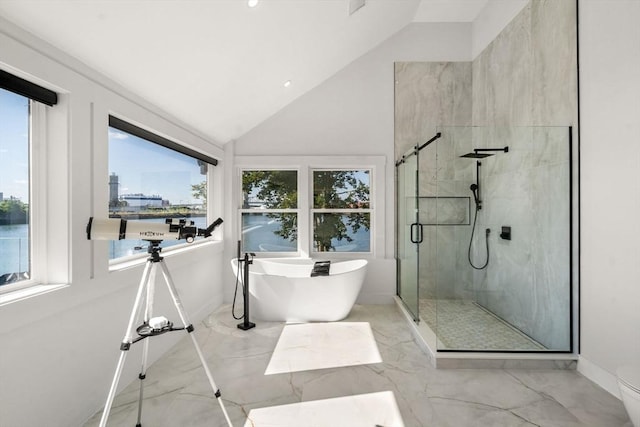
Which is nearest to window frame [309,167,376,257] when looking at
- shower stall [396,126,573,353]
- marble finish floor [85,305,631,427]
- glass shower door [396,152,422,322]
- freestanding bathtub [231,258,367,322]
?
glass shower door [396,152,422,322]

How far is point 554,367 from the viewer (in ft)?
7.90

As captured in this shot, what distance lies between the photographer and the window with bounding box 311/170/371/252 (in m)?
4.21

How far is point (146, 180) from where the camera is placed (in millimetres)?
2631

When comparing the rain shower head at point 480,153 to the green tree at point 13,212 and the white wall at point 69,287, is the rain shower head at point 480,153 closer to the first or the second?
the white wall at point 69,287

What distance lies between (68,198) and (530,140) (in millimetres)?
3268

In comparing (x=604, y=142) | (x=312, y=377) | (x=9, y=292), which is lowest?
(x=312, y=377)

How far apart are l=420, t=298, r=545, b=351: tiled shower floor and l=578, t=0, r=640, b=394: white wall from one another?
1.54ft

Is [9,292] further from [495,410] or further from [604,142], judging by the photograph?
[604,142]

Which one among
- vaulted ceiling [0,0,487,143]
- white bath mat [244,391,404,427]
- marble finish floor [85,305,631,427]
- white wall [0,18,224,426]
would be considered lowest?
white bath mat [244,391,404,427]

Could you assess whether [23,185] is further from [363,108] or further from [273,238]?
[363,108]

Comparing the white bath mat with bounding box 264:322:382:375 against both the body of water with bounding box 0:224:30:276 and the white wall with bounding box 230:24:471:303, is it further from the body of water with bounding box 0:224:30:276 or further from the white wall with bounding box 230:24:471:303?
the body of water with bounding box 0:224:30:276

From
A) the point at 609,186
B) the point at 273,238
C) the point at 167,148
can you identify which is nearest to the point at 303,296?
the point at 273,238

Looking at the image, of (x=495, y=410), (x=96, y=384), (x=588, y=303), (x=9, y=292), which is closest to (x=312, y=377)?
(x=495, y=410)

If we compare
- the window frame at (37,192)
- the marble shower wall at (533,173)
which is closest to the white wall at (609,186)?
the marble shower wall at (533,173)
